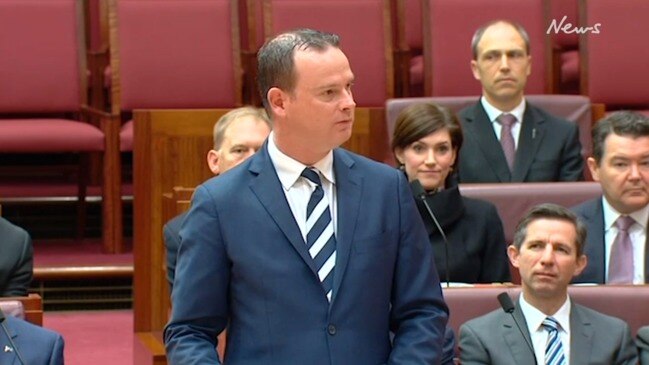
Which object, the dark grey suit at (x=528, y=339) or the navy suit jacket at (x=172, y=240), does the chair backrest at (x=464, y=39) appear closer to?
the navy suit jacket at (x=172, y=240)

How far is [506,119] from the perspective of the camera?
207 cm

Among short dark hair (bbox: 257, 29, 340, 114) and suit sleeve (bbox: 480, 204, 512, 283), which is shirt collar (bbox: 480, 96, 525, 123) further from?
short dark hair (bbox: 257, 29, 340, 114)

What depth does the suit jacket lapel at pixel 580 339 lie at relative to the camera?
4.44 ft

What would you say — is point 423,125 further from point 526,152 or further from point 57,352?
point 57,352

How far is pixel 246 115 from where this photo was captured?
5.28ft

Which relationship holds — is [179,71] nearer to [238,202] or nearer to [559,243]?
[559,243]

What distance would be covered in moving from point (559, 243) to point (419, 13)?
1.31m

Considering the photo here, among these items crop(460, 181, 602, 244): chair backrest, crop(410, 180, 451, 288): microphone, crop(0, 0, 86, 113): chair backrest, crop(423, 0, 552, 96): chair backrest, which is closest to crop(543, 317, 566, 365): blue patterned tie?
crop(410, 180, 451, 288): microphone

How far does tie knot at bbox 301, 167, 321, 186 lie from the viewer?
0.95 metres

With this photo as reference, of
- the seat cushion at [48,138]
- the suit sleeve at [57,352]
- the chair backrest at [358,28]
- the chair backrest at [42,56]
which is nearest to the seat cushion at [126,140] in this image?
the seat cushion at [48,138]

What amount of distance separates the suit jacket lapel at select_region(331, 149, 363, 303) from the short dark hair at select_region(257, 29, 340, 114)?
0.07m

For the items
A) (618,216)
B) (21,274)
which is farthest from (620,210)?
(21,274)

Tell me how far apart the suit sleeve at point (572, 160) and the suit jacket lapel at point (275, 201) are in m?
1.15

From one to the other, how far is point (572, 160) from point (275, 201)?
3.87 feet
